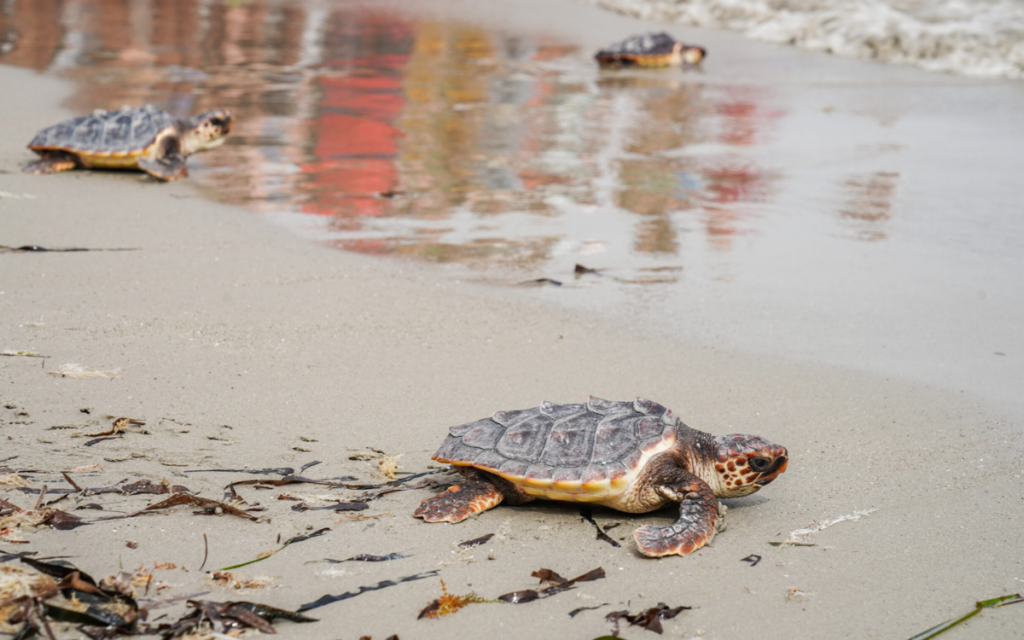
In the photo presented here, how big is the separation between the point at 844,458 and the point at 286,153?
7.11 m

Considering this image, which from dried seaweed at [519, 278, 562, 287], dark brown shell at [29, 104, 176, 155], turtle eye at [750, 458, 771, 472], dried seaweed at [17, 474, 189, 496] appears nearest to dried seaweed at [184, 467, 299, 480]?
dried seaweed at [17, 474, 189, 496]

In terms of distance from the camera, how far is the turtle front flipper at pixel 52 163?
7.90 meters

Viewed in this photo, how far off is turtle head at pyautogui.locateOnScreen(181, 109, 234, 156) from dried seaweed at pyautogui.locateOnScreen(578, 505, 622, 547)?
691 centimetres

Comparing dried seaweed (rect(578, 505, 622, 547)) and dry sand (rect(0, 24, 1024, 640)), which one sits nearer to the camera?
dry sand (rect(0, 24, 1024, 640))

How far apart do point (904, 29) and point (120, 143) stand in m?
15.9

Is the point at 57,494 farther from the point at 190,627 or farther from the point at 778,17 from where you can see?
the point at 778,17

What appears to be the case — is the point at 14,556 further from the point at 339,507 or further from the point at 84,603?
the point at 339,507

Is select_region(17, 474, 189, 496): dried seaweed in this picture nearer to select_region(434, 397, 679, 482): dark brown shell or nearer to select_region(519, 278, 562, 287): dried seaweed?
select_region(434, 397, 679, 482): dark brown shell

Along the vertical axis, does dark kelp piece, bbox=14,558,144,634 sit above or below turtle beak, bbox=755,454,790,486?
below

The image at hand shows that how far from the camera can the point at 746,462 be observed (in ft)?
10.1

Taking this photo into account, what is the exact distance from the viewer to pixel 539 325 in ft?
16.4

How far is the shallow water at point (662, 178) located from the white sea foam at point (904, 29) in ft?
3.38

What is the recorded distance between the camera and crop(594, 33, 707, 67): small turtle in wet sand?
17.2m

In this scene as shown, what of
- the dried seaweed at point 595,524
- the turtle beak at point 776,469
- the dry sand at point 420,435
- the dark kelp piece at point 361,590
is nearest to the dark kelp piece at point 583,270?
the dry sand at point 420,435
